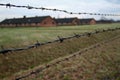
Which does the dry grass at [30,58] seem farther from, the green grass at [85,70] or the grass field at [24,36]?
the grass field at [24,36]

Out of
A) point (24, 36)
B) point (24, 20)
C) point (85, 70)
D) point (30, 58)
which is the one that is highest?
point (85, 70)

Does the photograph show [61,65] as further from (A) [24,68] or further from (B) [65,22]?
(B) [65,22]

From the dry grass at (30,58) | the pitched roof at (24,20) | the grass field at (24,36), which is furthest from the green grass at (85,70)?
the pitched roof at (24,20)

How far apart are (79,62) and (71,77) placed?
10.1ft

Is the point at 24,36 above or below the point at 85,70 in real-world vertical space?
below

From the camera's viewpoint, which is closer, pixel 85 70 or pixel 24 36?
pixel 85 70

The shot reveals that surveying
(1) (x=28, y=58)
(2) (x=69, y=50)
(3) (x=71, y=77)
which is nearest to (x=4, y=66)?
(1) (x=28, y=58)

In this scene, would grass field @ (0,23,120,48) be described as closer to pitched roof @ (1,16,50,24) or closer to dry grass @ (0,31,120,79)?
dry grass @ (0,31,120,79)

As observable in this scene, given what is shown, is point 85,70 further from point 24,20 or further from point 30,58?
point 24,20

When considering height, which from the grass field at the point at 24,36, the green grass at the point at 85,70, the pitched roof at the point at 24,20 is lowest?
the pitched roof at the point at 24,20

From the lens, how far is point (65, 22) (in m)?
120

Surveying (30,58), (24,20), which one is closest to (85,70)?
(30,58)

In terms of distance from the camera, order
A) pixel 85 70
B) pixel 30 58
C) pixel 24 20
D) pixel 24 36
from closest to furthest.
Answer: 1. pixel 85 70
2. pixel 30 58
3. pixel 24 36
4. pixel 24 20

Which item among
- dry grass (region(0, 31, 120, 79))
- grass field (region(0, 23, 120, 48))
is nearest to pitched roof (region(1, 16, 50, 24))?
grass field (region(0, 23, 120, 48))
